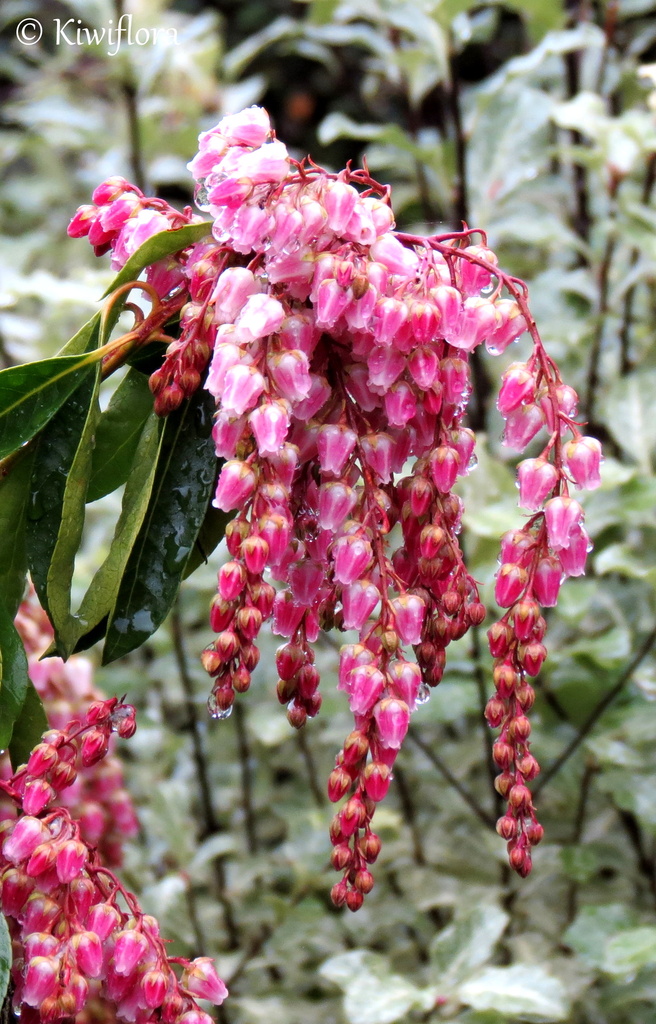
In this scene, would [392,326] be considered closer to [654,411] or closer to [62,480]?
[62,480]

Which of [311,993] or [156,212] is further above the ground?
[156,212]

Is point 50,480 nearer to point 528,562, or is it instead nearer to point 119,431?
point 119,431

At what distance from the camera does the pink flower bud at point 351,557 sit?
1.82ft

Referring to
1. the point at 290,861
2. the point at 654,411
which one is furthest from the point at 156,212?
the point at 290,861

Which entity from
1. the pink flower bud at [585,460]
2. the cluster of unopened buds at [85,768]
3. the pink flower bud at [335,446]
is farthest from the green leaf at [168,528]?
the cluster of unopened buds at [85,768]

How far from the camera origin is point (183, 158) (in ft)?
6.81

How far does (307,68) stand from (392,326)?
320cm

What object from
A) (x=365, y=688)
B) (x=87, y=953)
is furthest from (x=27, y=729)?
(x=365, y=688)

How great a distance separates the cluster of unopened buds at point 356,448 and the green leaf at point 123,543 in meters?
0.06

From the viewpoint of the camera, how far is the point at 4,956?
1.99ft

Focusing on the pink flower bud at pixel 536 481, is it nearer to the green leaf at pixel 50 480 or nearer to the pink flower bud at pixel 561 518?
the pink flower bud at pixel 561 518

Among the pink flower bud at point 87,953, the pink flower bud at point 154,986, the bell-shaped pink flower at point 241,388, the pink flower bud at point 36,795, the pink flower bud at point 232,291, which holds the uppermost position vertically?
the pink flower bud at point 232,291

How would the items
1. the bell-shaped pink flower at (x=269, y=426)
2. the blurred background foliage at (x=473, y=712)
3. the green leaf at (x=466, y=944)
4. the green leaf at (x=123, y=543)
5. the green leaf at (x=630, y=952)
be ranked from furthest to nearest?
the blurred background foliage at (x=473, y=712) → the green leaf at (x=466, y=944) → the green leaf at (x=630, y=952) → the green leaf at (x=123, y=543) → the bell-shaped pink flower at (x=269, y=426)

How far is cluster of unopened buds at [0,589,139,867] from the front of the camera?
1.08 metres
